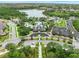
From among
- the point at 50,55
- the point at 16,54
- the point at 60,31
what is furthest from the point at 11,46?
the point at 60,31

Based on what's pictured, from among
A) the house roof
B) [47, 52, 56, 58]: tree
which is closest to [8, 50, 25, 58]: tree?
[47, 52, 56, 58]: tree

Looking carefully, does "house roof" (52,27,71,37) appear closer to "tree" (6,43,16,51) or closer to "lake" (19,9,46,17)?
"lake" (19,9,46,17)

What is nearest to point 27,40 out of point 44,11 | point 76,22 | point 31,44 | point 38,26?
Result: point 31,44

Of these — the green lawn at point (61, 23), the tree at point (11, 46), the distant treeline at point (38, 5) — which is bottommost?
the tree at point (11, 46)

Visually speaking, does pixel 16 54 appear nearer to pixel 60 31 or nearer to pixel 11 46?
pixel 11 46

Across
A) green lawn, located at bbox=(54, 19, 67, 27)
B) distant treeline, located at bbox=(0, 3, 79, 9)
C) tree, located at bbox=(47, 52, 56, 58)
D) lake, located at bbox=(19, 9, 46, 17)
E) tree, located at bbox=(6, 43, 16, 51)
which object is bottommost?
tree, located at bbox=(47, 52, 56, 58)

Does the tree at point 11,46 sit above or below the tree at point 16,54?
above

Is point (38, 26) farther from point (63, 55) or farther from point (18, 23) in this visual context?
point (63, 55)

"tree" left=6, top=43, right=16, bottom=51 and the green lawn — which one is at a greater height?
the green lawn

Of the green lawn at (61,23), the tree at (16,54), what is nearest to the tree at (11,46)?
the tree at (16,54)

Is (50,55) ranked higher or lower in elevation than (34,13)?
lower

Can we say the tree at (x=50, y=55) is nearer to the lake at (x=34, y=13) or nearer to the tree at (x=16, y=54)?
the tree at (x=16, y=54)
